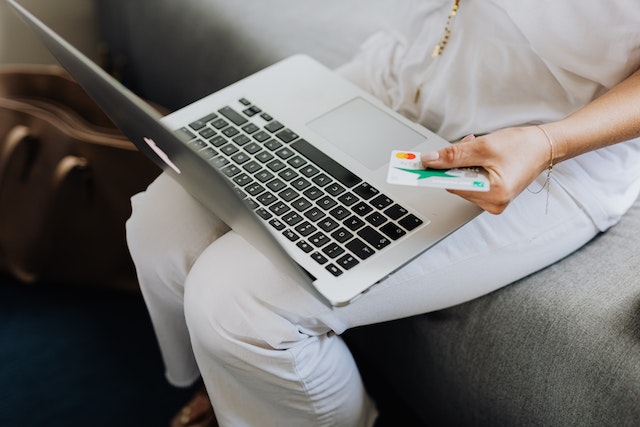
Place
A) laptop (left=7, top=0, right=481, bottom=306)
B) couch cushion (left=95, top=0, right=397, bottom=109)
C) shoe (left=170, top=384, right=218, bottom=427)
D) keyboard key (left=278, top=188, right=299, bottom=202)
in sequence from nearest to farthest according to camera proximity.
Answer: laptop (left=7, top=0, right=481, bottom=306), keyboard key (left=278, top=188, right=299, bottom=202), shoe (left=170, top=384, right=218, bottom=427), couch cushion (left=95, top=0, right=397, bottom=109)

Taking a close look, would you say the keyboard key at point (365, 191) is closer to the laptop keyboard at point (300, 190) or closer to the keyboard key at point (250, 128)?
the laptop keyboard at point (300, 190)

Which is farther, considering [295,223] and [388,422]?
[388,422]

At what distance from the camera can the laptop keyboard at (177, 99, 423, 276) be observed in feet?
2.48

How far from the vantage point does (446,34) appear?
892 mm

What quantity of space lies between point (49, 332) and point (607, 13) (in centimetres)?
104

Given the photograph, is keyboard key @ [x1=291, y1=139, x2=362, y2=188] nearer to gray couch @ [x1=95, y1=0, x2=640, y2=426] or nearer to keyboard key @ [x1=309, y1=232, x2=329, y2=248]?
keyboard key @ [x1=309, y1=232, x2=329, y2=248]

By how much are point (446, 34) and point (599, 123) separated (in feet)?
0.74

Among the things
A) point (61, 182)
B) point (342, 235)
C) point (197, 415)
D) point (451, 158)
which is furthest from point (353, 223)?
point (61, 182)

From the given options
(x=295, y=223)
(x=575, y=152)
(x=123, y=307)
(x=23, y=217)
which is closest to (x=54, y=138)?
(x=23, y=217)

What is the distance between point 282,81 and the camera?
0.97 meters

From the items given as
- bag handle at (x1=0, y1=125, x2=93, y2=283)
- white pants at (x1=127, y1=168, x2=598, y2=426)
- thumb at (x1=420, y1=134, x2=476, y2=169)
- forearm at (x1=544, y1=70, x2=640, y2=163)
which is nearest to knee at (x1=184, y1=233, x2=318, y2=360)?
white pants at (x1=127, y1=168, x2=598, y2=426)

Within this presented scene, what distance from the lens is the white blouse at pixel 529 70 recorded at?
0.80m

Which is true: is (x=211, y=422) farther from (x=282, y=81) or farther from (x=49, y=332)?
(x=282, y=81)

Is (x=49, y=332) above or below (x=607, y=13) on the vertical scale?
below
